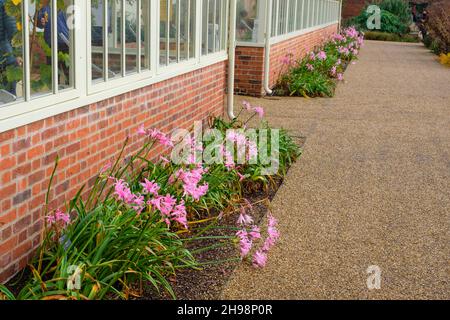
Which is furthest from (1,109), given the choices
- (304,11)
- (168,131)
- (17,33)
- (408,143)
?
(304,11)

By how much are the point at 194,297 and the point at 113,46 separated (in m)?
2.22

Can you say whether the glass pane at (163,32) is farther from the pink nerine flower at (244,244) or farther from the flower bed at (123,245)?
the pink nerine flower at (244,244)

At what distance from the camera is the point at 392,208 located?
20.4ft

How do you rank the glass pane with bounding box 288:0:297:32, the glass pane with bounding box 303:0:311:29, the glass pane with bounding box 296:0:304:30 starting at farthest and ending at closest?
the glass pane with bounding box 303:0:311:29
the glass pane with bounding box 296:0:304:30
the glass pane with bounding box 288:0:297:32

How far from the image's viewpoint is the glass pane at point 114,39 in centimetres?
541

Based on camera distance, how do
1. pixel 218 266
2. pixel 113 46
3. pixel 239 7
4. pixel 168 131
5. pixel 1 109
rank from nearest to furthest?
Result: pixel 1 109 → pixel 218 266 → pixel 113 46 → pixel 168 131 → pixel 239 7

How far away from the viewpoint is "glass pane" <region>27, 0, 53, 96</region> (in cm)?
425

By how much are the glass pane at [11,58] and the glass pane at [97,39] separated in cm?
101

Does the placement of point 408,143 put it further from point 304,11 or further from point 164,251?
point 304,11

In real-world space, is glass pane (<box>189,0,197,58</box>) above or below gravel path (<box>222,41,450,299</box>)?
above

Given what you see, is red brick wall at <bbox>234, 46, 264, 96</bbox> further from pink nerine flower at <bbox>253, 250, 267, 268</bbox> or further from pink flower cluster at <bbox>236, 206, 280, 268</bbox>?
pink nerine flower at <bbox>253, 250, 267, 268</bbox>

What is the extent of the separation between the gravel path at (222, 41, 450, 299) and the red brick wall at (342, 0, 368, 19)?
3221 centimetres

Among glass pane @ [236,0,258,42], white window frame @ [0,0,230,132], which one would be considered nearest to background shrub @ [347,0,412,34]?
glass pane @ [236,0,258,42]

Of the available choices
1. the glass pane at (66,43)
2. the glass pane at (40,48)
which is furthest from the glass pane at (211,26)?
the glass pane at (40,48)
